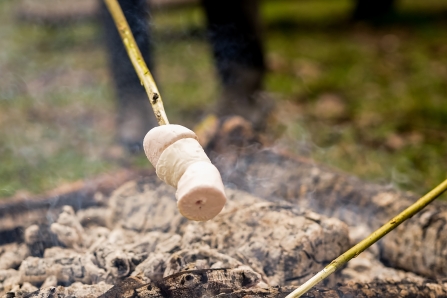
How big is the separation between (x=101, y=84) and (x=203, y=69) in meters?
0.91

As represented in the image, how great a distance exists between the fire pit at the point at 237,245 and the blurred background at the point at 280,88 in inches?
17.8

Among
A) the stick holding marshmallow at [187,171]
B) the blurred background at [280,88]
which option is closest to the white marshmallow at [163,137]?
the stick holding marshmallow at [187,171]

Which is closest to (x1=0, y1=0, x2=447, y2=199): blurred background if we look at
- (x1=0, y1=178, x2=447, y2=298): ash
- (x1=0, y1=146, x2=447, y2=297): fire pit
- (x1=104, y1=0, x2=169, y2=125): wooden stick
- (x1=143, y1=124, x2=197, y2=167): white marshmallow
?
(x1=0, y1=146, x2=447, y2=297): fire pit

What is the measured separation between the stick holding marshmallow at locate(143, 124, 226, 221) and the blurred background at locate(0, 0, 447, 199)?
3.64ft

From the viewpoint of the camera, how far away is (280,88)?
401 centimetres

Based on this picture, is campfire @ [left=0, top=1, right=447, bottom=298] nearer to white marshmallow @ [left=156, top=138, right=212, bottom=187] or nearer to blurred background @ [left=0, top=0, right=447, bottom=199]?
white marshmallow @ [left=156, top=138, right=212, bottom=187]

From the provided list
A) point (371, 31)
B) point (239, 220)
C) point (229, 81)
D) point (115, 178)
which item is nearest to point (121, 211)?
point (115, 178)

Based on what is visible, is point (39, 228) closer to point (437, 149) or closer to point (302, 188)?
point (302, 188)

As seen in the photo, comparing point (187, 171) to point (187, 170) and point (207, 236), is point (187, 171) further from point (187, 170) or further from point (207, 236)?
point (207, 236)

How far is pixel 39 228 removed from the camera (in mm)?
1488

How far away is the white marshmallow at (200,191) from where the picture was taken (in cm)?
93

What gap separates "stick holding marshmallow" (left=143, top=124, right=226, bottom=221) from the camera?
3.08ft

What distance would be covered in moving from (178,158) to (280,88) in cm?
309

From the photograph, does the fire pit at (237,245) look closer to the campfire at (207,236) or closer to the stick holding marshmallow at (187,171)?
the campfire at (207,236)
